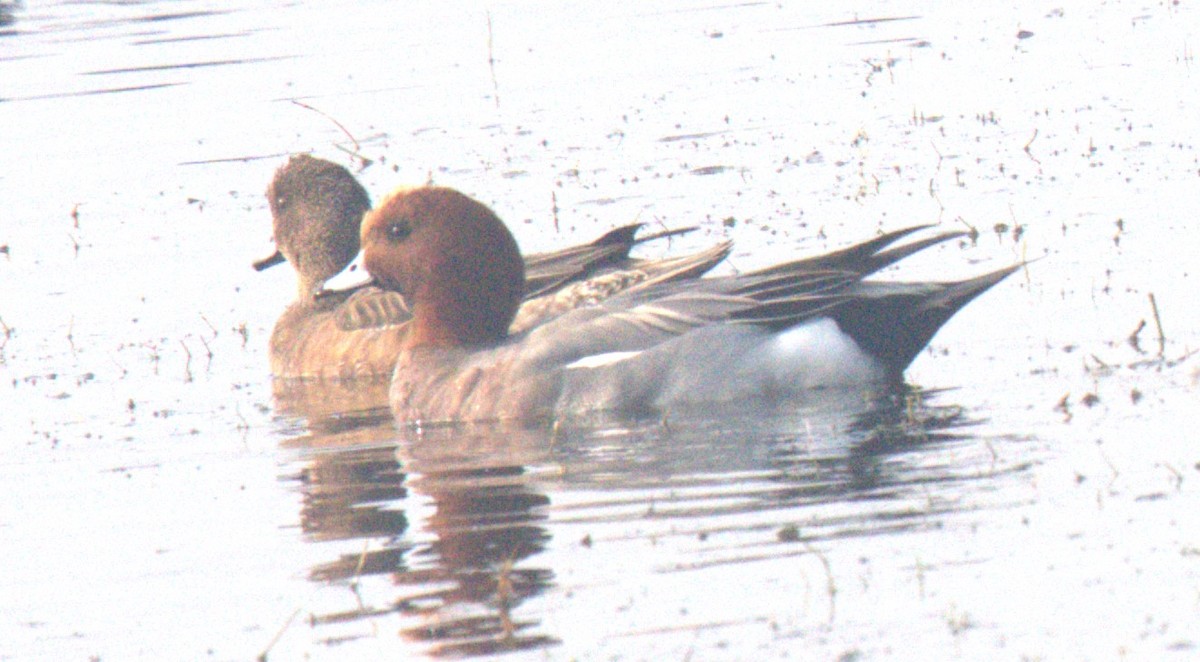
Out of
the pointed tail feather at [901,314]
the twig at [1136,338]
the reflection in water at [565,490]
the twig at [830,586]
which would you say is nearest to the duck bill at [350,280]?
the reflection in water at [565,490]

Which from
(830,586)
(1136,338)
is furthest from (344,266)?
(830,586)

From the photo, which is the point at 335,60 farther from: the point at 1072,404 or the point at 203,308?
the point at 1072,404

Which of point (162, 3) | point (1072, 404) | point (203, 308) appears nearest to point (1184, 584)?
point (1072, 404)

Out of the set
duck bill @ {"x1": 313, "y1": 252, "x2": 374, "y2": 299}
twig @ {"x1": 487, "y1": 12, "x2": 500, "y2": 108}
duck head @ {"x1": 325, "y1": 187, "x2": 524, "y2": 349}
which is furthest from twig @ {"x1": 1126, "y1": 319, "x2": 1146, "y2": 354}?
twig @ {"x1": 487, "y1": 12, "x2": 500, "y2": 108}

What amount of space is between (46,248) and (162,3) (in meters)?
10.3

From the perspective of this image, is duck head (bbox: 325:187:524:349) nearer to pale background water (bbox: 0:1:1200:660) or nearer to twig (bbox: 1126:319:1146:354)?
pale background water (bbox: 0:1:1200:660)

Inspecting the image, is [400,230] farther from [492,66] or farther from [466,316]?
[492,66]

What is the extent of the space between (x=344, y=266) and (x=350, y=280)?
4.97ft

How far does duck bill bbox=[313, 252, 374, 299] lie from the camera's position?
9102 mm

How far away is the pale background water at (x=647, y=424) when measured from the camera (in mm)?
5398

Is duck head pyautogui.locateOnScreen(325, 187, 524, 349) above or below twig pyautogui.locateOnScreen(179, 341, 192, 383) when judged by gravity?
above

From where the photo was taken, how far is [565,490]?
6.81m

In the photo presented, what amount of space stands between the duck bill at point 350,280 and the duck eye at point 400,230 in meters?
0.28

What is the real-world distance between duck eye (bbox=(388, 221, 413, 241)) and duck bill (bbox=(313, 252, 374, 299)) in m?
0.28
